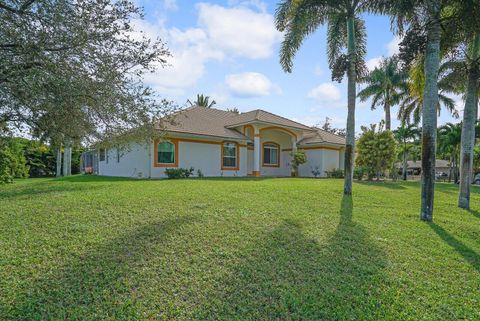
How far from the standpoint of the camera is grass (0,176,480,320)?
12.3 ft

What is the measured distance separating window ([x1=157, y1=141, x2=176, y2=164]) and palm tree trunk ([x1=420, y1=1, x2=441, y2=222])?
1359cm

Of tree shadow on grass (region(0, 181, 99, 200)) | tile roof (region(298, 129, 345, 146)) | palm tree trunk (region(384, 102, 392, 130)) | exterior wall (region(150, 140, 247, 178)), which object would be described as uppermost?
palm tree trunk (region(384, 102, 392, 130))

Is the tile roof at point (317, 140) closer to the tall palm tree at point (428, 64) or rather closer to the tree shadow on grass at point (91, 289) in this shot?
the tall palm tree at point (428, 64)

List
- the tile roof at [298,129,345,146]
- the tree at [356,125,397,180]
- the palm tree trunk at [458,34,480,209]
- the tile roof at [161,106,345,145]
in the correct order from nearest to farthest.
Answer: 1. the palm tree trunk at [458,34,480,209]
2. the tile roof at [161,106,345,145]
3. the tree at [356,125,397,180]
4. the tile roof at [298,129,345,146]

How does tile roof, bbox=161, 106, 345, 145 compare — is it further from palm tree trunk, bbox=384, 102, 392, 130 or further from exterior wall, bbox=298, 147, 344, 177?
palm tree trunk, bbox=384, 102, 392, 130

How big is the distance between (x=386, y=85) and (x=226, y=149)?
1863cm

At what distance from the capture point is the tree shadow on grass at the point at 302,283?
3.78m

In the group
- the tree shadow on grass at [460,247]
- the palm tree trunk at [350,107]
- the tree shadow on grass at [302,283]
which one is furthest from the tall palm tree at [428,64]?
the tree shadow on grass at [302,283]

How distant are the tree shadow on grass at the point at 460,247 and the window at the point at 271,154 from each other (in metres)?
18.0

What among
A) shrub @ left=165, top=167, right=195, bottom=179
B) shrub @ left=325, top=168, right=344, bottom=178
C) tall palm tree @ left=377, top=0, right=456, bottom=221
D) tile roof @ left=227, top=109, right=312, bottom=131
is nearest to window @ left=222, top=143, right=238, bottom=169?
tile roof @ left=227, top=109, right=312, bottom=131

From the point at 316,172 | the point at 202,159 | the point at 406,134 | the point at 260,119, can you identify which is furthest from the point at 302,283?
the point at 406,134

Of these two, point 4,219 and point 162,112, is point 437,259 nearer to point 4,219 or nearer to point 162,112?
point 162,112

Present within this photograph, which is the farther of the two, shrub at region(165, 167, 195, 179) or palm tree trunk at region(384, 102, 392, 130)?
palm tree trunk at region(384, 102, 392, 130)

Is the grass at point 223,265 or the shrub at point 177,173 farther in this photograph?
the shrub at point 177,173
